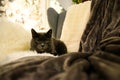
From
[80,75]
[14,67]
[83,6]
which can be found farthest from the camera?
[83,6]

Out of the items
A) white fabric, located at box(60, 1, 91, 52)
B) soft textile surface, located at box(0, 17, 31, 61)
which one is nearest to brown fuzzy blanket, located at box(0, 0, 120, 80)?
soft textile surface, located at box(0, 17, 31, 61)

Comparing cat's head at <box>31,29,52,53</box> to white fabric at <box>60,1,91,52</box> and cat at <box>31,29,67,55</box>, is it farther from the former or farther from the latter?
white fabric at <box>60,1,91,52</box>

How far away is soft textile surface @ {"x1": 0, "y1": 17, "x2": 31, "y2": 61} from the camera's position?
1676mm

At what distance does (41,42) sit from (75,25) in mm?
364

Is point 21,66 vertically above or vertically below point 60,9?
below

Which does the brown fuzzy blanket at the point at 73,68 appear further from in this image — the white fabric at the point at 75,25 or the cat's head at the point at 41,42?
the white fabric at the point at 75,25

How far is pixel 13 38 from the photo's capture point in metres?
1.77

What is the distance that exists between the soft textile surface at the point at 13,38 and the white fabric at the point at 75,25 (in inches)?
14.3

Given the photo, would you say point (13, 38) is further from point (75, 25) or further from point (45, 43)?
Answer: point (75, 25)

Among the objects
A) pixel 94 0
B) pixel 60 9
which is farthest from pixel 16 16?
pixel 94 0

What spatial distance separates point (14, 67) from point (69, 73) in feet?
0.61

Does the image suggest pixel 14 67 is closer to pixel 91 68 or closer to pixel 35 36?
pixel 91 68

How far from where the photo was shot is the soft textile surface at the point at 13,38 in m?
1.68

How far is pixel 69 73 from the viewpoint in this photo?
1.98 feet
